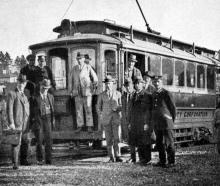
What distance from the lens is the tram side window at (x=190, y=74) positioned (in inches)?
507

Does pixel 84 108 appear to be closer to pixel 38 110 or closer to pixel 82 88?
pixel 82 88

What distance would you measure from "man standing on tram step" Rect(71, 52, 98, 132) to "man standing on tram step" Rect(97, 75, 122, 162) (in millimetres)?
662

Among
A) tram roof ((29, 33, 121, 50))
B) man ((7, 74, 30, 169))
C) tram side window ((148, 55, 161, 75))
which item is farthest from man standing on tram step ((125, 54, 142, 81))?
man ((7, 74, 30, 169))

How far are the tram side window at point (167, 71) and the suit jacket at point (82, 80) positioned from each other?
2.93m

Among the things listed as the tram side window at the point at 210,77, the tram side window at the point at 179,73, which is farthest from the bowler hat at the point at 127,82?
the tram side window at the point at 210,77

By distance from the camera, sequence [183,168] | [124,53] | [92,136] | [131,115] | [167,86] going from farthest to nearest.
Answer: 1. [167,86]
2. [124,53]
3. [92,136]
4. [131,115]
5. [183,168]

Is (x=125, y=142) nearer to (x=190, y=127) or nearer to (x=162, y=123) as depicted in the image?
(x=162, y=123)

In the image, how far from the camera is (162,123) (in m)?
7.83

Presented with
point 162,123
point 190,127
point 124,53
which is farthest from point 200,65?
point 162,123

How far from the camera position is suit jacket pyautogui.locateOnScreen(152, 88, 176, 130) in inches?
309

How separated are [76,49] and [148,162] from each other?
3.37 m

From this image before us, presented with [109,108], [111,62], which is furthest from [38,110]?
[111,62]

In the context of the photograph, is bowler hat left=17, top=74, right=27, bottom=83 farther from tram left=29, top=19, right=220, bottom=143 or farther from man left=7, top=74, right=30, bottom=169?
tram left=29, top=19, right=220, bottom=143

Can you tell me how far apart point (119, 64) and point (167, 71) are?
2445mm
